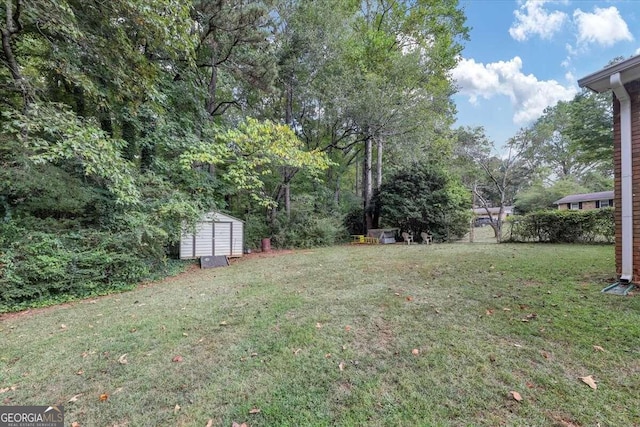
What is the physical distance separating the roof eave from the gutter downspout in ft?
0.52

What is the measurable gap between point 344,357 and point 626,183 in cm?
492

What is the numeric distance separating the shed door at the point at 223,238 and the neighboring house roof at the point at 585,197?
28.6m

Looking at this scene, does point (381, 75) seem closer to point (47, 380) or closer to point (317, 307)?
point (317, 307)

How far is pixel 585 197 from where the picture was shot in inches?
942

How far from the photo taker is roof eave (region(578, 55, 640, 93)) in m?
3.68

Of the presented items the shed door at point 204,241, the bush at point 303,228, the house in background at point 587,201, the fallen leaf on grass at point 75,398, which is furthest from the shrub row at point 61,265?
the house in background at point 587,201

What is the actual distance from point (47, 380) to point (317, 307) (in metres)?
2.80

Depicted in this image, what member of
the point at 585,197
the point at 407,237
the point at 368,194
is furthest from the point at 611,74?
the point at 585,197

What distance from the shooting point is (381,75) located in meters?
12.8

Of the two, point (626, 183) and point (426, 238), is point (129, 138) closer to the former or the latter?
point (626, 183)

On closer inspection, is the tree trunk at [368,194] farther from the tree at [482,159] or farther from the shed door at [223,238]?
the shed door at [223,238]

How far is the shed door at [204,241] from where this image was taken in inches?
339

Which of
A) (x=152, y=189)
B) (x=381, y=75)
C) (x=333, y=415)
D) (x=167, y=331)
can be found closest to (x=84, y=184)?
(x=152, y=189)

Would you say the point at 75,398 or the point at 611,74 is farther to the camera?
the point at 611,74
